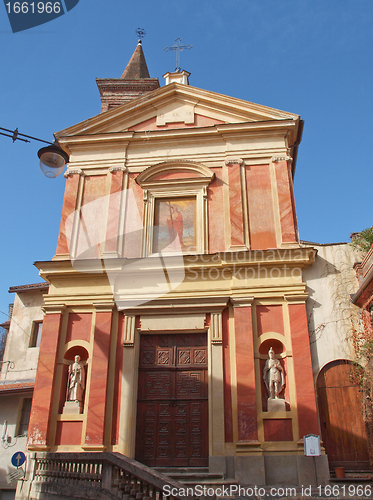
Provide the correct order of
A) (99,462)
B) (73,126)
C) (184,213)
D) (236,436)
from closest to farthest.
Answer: (99,462), (236,436), (184,213), (73,126)

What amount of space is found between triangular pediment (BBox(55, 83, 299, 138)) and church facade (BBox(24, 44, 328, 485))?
43mm

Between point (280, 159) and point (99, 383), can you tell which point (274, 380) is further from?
point (280, 159)

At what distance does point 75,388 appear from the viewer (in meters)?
11.4

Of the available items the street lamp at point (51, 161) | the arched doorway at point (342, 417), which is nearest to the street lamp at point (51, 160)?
the street lamp at point (51, 161)

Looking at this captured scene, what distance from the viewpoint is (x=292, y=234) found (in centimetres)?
1227

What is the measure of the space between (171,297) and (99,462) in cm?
461

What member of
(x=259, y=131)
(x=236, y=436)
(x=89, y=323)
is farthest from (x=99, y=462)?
(x=259, y=131)

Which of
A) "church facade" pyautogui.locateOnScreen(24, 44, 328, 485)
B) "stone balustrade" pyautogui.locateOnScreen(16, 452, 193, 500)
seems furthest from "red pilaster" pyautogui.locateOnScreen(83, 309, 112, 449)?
"stone balustrade" pyautogui.locateOnScreen(16, 452, 193, 500)

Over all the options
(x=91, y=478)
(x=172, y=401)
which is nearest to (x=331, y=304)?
(x=172, y=401)

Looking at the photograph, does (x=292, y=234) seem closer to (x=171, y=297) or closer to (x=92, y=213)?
(x=171, y=297)

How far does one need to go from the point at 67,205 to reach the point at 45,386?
5121mm

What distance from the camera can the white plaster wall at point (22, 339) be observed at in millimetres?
17156

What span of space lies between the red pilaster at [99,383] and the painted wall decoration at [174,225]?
8.15 feet

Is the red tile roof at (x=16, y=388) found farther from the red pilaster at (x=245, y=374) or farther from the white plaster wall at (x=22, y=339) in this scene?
the red pilaster at (x=245, y=374)
